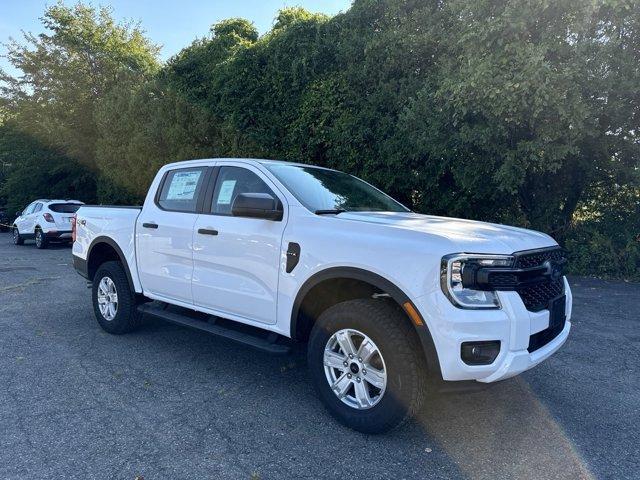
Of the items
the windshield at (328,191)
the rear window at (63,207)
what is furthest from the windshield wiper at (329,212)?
the rear window at (63,207)

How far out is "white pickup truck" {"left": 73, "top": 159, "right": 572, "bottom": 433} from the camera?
2.80m

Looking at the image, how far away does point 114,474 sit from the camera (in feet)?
8.80

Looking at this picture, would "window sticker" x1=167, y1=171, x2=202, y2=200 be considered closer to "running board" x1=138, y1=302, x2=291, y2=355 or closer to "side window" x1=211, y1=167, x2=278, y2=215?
"side window" x1=211, y1=167, x2=278, y2=215

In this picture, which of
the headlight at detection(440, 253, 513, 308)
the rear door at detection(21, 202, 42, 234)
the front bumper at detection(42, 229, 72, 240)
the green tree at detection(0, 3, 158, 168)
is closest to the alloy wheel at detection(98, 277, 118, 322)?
the headlight at detection(440, 253, 513, 308)

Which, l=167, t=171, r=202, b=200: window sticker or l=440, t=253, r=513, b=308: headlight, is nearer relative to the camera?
l=440, t=253, r=513, b=308: headlight

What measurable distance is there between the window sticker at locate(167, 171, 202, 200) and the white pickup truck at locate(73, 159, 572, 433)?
0.6 inches

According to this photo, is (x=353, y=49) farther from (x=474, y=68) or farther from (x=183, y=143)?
(x=183, y=143)

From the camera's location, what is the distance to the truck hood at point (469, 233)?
2879mm

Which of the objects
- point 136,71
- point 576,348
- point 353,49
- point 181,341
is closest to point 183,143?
point 353,49

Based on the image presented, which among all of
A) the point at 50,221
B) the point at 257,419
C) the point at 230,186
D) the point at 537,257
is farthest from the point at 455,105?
the point at 50,221

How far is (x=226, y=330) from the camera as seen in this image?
398cm

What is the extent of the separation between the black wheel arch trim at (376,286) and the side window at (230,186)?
1.04 meters

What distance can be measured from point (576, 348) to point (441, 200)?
5035 millimetres

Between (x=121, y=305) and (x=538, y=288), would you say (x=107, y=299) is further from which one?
(x=538, y=288)
